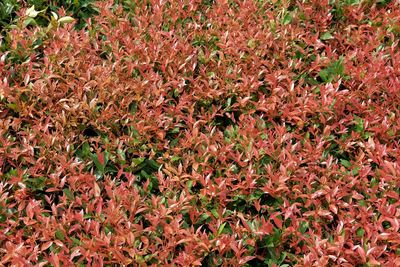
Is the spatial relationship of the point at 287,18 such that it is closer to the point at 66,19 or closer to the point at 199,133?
the point at 199,133

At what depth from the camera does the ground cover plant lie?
2562 mm

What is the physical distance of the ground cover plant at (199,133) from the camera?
2562 mm

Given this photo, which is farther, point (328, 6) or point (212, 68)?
point (328, 6)

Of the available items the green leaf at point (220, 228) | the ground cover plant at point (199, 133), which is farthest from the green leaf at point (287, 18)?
the green leaf at point (220, 228)

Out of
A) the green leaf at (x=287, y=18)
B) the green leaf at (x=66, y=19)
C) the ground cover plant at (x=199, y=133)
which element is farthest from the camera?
the green leaf at (x=287, y=18)

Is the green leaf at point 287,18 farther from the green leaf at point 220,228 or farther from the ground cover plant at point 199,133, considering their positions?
the green leaf at point 220,228

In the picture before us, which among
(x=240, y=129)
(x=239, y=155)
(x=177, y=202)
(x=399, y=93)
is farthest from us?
(x=399, y=93)

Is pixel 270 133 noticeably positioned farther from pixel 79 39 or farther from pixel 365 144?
pixel 79 39

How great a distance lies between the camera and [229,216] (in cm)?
271

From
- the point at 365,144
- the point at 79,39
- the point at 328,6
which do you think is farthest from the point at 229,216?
the point at 328,6

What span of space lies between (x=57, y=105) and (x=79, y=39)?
56 cm

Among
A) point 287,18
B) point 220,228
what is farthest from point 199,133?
point 287,18

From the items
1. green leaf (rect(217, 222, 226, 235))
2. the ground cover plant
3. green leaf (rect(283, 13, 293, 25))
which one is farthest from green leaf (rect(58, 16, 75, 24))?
green leaf (rect(217, 222, 226, 235))

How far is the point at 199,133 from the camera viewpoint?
304cm
